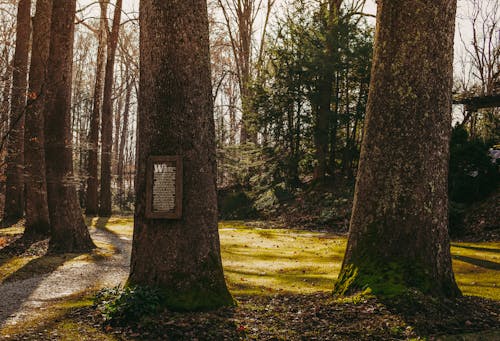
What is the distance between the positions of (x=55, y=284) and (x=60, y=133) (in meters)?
4.46

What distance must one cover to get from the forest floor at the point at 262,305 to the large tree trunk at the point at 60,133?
83cm

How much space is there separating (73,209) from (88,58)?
3345 cm

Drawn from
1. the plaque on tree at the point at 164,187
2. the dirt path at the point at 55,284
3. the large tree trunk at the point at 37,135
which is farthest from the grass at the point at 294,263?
the plaque on tree at the point at 164,187

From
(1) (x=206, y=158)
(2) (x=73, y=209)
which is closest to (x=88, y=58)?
(2) (x=73, y=209)

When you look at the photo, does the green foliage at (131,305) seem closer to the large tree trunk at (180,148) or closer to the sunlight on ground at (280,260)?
the large tree trunk at (180,148)

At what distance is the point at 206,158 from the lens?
6402 millimetres

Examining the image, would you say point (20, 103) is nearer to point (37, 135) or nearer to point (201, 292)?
point (37, 135)

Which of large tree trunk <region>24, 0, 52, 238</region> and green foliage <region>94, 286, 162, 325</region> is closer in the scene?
green foliage <region>94, 286, 162, 325</region>

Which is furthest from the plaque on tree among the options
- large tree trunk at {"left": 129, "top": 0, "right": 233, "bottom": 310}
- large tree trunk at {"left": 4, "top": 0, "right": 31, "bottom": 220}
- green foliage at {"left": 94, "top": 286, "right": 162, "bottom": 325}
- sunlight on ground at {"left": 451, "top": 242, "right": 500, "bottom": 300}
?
large tree trunk at {"left": 4, "top": 0, "right": 31, "bottom": 220}

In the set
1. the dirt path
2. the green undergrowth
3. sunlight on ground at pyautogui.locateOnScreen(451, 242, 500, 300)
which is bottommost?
the dirt path

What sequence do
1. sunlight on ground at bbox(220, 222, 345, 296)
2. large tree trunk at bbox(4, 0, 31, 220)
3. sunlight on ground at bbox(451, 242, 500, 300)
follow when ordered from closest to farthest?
sunlight on ground at bbox(451, 242, 500, 300)
sunlight on ground at bbox(220, 222, 345, 296)
large tree trunk at bbox(4, 0, 31, 220)

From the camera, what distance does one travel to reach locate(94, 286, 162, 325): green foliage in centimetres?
572

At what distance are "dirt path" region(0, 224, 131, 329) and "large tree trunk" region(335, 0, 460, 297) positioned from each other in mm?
4534

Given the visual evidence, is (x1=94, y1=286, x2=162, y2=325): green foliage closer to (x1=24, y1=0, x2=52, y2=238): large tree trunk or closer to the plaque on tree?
the plaque on tree
